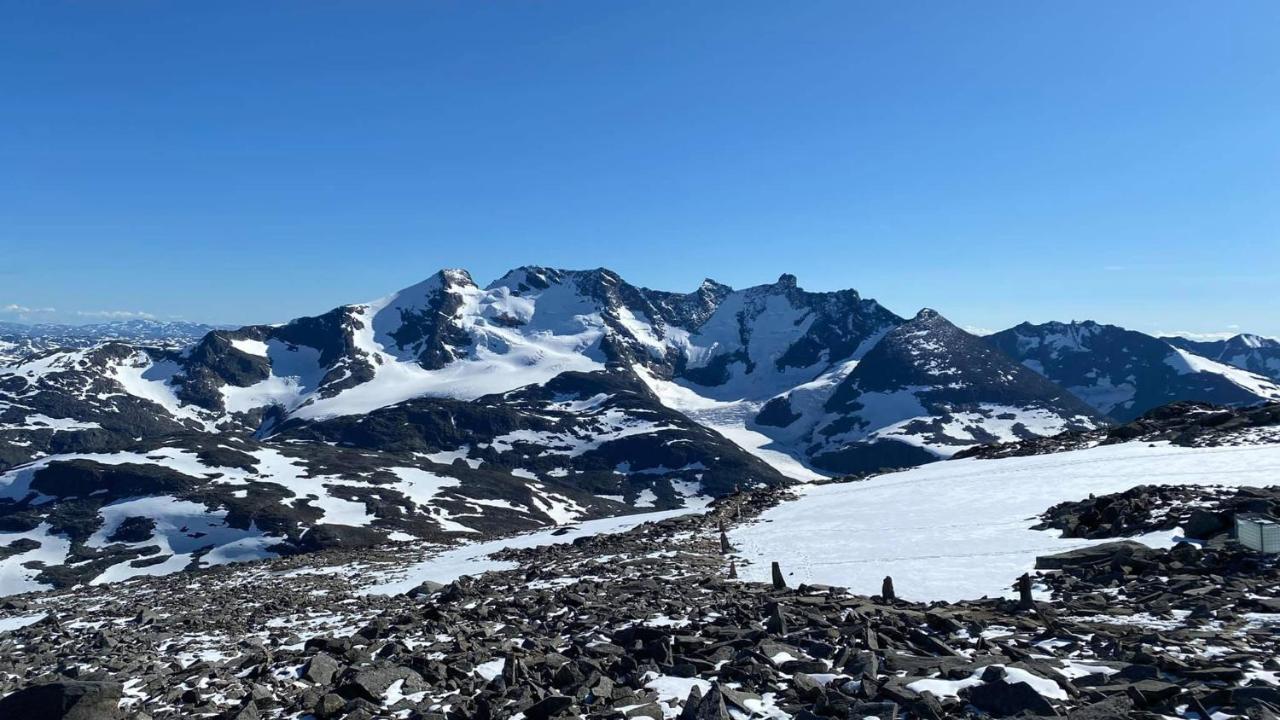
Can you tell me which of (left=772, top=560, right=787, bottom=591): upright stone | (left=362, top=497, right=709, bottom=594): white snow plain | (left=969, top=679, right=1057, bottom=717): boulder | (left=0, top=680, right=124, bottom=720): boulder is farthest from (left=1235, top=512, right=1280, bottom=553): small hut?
(left=0, top=680, right=124, bottom=720): boulder

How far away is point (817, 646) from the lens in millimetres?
15023

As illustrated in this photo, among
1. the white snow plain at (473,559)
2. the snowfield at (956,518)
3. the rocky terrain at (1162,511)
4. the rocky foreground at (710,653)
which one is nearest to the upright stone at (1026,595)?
the rocky foreground at (710,653)

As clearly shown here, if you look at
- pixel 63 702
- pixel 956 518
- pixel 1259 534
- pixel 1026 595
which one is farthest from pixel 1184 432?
pixel 63 702

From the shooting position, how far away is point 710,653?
15.1 metres

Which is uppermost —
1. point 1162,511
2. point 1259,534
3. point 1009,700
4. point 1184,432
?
point 1184,432

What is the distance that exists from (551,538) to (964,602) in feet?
108

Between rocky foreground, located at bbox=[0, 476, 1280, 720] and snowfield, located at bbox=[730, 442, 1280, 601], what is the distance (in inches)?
98.0

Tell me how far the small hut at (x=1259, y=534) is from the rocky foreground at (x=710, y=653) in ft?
1.57

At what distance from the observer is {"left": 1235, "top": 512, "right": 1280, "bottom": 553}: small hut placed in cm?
2152

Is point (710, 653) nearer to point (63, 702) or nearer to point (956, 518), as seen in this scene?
point (63, 702)

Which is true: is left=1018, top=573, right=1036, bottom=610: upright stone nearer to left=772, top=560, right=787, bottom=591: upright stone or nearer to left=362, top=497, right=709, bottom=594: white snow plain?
left=772, top=560, right=787, bottom=591: upright stone

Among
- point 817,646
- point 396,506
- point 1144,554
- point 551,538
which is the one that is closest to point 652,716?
point 817,646

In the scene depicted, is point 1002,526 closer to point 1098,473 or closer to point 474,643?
point 1098,473

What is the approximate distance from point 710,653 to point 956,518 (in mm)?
23573
